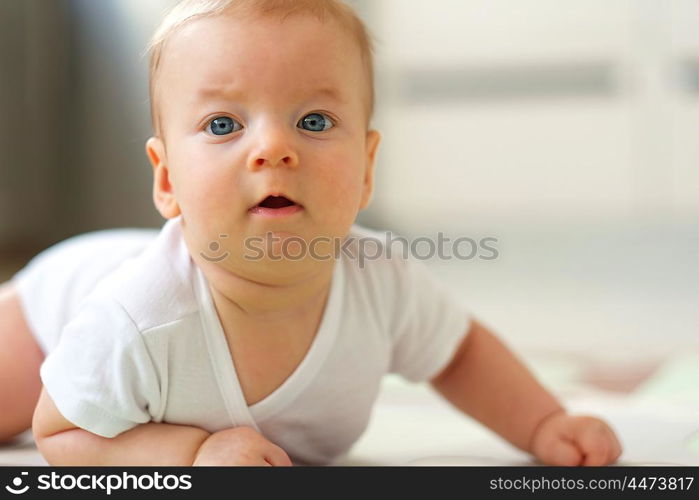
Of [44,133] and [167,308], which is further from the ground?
[44,133]

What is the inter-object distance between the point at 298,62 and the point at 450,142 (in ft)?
7.24

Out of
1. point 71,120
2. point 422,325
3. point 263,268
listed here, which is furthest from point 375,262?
point 71,120

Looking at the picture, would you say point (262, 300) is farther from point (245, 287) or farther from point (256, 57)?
point (256, 57)

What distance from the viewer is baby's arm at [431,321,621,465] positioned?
2.43ft

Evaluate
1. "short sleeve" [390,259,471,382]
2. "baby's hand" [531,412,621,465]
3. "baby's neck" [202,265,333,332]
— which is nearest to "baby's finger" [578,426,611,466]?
"baby's hand" [531,412,621,465]

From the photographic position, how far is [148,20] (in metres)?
2.45

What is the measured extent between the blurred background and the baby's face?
1733 millimetres

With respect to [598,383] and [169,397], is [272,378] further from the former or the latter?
[598,383]

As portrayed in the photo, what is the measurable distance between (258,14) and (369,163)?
0.15 metres

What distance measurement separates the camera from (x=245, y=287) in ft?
2.15

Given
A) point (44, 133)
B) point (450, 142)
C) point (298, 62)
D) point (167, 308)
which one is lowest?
point (167, 308)

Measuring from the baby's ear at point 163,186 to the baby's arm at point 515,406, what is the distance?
30 cm

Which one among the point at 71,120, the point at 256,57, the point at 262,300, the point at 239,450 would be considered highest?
the point at 71,120
